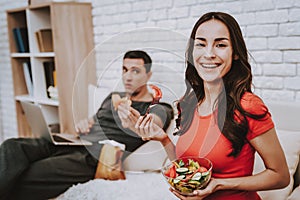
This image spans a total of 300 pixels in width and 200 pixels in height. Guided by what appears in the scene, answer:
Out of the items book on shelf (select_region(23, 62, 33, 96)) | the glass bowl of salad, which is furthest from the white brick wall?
book on shelf (select_region(23, 62, 33, 96))

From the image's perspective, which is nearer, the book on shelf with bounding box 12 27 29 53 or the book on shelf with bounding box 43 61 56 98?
the book on shelf with bounding box 43 61 56 98

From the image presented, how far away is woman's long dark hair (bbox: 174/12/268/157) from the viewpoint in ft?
4.18

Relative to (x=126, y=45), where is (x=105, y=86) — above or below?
below

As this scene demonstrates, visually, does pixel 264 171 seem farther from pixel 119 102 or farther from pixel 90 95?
pixel 90 95

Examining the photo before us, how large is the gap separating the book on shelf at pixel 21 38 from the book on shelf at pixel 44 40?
246 millimetres

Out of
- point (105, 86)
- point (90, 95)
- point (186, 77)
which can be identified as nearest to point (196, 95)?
point (186, 77)

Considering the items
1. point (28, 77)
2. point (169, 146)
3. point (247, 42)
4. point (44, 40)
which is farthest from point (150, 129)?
point (28, 77)

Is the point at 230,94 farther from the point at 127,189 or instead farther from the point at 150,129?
the point at 127,189

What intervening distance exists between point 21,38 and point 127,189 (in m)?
1.58

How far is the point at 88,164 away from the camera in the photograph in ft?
6.67

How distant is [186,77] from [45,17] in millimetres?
1576

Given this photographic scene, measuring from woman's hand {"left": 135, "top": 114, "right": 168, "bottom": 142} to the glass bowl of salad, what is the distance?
12cm

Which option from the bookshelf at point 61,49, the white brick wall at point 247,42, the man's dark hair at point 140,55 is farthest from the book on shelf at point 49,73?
the man's dark hair at point 140,55

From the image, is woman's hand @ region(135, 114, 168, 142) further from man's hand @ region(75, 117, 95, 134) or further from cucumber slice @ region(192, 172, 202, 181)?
man's hand @ region(75, 117, 95, 134)
